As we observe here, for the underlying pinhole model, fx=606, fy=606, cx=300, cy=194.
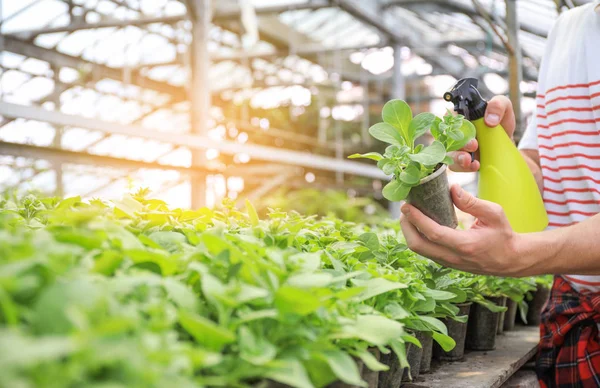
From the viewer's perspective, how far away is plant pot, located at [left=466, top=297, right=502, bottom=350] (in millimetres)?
1269

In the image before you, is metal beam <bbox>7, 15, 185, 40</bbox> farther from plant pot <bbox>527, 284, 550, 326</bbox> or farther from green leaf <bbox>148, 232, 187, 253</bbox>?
green leaf <bbox>148, 232, 187, 253</bbox>

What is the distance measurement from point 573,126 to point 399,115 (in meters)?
0.68

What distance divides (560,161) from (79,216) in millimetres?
1166

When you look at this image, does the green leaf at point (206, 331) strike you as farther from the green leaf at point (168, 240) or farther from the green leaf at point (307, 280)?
the green leaf at point (168, 240)

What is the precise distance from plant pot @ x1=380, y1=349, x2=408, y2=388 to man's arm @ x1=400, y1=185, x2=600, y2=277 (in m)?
0.19

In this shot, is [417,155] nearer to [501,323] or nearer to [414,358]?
[414,358]

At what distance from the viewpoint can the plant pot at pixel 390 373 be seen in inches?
32.3

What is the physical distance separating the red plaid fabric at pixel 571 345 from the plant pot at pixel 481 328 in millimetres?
158

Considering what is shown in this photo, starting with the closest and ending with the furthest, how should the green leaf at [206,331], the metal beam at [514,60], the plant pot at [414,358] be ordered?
the green leaf at [206,331] → the plant pot at [414,358] → the metal beam at [514,60]

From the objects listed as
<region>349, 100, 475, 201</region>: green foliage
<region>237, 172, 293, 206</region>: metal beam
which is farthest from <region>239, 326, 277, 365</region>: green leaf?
<region>237, 172, 293, 206</region>: metal beam

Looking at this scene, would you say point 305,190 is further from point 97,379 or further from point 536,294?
point 97,379

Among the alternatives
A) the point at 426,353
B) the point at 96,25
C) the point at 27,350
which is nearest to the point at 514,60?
the point at 426,353

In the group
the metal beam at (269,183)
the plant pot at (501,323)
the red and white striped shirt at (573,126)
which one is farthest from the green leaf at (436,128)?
the metal beam at (269,183)

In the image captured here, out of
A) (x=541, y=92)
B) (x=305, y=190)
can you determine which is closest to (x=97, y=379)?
(x=541, y=92)
